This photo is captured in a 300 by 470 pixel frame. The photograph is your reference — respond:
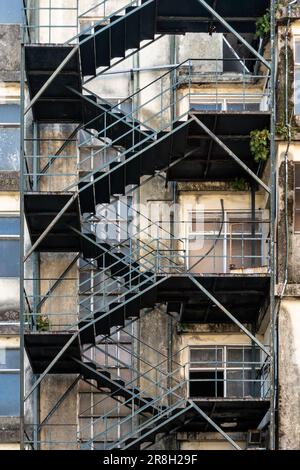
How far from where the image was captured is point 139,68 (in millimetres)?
60312

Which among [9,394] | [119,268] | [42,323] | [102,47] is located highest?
[102,47]

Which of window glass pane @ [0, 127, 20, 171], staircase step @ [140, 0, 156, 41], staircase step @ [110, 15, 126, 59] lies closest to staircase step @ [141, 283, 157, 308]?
window glass pane @ [0, 127, 20, 171]

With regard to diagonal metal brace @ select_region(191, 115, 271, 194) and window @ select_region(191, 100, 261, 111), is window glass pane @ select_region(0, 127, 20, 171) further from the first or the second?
diagonal metal brace @ select_region(191, 115, 271, 194)

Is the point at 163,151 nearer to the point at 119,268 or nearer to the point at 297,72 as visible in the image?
the point at 119,268

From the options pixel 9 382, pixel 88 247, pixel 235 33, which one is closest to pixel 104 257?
pixel 88 247

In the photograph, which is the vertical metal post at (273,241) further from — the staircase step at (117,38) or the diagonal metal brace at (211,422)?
the staircase step at (117,38)

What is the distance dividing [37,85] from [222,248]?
200 inches

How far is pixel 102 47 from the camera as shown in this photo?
192ft

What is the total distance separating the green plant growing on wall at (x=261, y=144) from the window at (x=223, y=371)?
4002 millimetres

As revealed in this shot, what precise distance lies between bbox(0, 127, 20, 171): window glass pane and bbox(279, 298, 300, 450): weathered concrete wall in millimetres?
6642

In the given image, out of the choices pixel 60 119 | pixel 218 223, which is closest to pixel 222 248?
pixel 218 223

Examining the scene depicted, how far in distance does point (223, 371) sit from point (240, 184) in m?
3.83

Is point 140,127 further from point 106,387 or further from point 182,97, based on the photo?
point 106,387

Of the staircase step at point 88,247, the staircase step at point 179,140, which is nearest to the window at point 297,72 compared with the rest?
the staircase step at point 179,140
